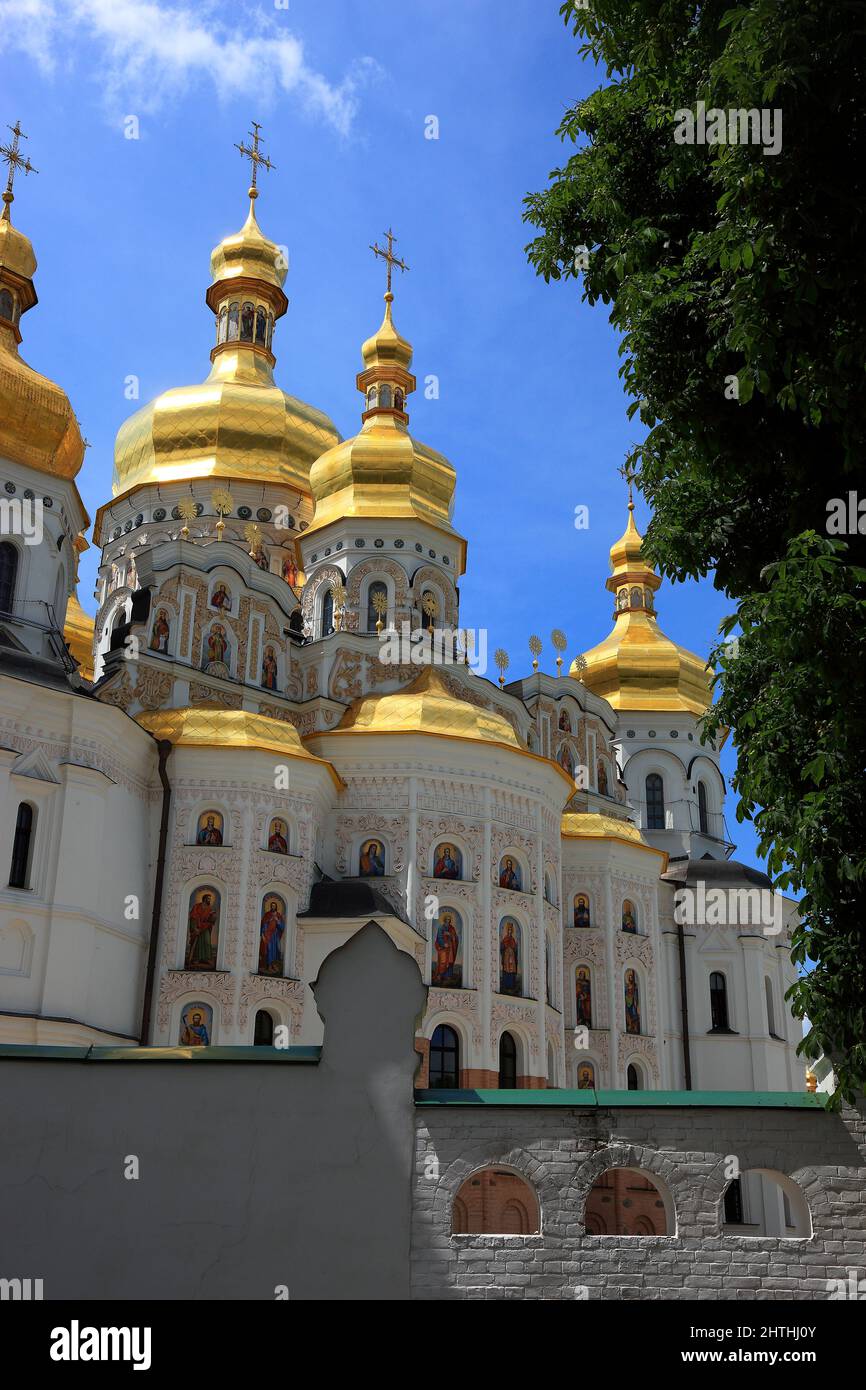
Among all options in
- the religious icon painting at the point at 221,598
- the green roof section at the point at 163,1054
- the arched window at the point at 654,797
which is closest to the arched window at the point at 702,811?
the arched window at the point at 654,797

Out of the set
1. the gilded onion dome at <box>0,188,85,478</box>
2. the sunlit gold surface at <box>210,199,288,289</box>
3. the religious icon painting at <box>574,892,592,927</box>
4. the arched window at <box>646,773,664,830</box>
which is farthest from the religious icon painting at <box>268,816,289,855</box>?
the sunlit gold surface at <box>210,199,288,289</box>

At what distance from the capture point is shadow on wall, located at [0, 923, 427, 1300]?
34.1 ft

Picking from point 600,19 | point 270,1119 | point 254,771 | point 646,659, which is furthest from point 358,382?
point 270,1119

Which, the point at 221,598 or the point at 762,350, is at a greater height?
the point at 221,598

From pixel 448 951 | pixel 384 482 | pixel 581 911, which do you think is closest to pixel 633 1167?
pixel 448 951

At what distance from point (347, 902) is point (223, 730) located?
386 centimetres

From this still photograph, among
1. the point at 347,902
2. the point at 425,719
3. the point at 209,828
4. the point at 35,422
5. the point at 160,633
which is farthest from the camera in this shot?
the point at 160,633

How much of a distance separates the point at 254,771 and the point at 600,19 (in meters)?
15.5

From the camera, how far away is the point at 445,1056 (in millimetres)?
24766

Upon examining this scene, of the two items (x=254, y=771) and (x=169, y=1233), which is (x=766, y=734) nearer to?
(x=169, y=1233)

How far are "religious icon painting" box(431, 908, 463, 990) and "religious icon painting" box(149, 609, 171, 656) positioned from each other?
25.4 feet

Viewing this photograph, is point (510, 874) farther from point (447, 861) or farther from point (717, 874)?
point (717, 874)

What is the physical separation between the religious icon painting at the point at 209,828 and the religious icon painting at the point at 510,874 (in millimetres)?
5659

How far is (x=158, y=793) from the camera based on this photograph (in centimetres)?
2430
